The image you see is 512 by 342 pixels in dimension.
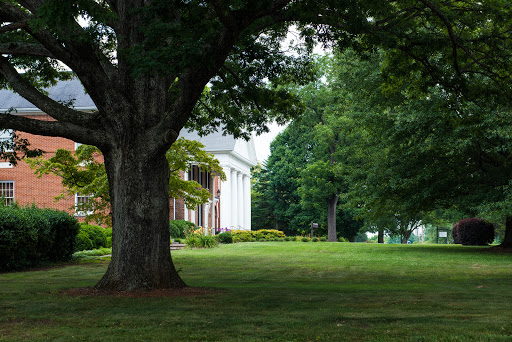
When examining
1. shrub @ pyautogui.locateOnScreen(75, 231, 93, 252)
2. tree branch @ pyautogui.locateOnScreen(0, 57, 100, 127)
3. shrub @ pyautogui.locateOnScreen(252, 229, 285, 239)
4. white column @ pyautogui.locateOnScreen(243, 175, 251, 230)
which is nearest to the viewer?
tree branch @ pyautogui.locateOnScreen(0, 57, 100, 127)

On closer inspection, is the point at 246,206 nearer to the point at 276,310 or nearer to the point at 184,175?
the point at 184,175

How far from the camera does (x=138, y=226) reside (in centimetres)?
1014

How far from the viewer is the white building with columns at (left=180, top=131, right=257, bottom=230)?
1789 inches

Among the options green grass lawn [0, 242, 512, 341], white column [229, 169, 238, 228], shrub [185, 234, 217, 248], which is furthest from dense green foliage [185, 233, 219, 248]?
white column [229, 169, 238, 228]

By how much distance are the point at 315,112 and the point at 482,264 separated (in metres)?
31.5

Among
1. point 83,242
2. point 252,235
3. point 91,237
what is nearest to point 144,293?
point 83,242

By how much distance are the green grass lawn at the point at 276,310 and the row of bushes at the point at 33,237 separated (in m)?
1.94

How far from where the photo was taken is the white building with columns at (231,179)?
45.4 meters

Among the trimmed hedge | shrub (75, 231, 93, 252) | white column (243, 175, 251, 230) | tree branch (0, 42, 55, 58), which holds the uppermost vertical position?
tree branch (0, 42, 55, 58)

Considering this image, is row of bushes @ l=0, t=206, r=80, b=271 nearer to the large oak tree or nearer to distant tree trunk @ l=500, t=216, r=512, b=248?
the large oak tree

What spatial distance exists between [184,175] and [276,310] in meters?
32.5

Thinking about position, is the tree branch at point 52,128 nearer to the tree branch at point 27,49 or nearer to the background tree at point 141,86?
the background tree at point 141,86

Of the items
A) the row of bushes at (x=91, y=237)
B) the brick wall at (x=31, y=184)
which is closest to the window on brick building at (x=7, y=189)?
the brick wall at (x=31, y=184)

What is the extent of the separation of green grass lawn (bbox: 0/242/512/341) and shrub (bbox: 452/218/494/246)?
23.1 m
